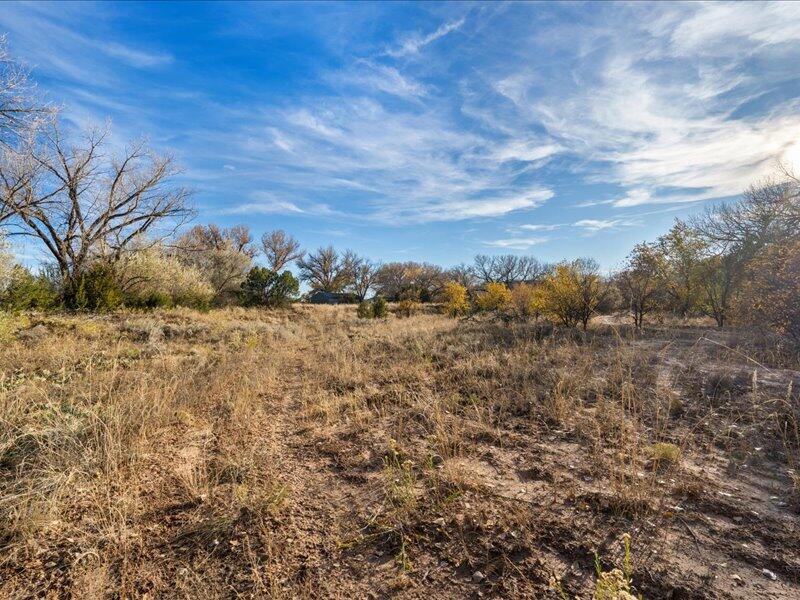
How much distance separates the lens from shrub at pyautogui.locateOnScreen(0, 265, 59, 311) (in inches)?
498

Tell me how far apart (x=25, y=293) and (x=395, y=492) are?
17870 mm

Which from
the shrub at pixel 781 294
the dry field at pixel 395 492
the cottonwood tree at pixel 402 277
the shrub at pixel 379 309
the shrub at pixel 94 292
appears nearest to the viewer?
the dry field at pixel 395 492

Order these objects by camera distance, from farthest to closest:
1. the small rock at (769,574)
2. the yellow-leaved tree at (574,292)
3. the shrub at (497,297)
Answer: the shrub at (497,297)
the yellow-leaved tree at (574,292)
the small rock at (769,574)

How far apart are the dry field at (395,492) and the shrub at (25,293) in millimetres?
12190

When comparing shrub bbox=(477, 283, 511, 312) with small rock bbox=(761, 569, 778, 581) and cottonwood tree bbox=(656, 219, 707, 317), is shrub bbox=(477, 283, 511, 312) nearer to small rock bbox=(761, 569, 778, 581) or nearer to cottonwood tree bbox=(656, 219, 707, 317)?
cottonwood tree bbox=(656, 219, 707, 317)

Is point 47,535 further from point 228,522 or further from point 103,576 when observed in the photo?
point 228,522

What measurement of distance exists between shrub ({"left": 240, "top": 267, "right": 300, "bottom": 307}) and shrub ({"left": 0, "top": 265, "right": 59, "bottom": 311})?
1044cm

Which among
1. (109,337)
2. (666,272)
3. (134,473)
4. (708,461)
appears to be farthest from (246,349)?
(666,272)

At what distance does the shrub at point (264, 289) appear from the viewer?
2442 centimetres

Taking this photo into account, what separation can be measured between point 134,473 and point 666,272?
18.9 meters

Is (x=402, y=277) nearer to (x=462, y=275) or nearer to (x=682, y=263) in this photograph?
(x=462, y=275)

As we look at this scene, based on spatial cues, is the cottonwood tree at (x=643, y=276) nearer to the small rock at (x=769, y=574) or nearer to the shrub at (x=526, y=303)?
the shrub at (x=526, y=303)

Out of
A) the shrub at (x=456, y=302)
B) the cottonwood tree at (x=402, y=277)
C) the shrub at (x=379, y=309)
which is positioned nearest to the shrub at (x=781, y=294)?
the shrub at (x=456, y=302)

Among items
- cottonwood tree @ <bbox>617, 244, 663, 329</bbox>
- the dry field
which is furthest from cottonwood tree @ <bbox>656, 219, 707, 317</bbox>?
the dry field
